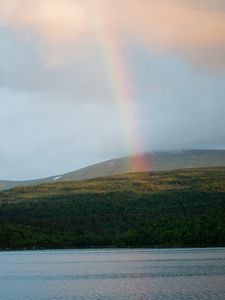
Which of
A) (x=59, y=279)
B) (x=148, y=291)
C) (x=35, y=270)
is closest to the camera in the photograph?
(x=148, y=291)

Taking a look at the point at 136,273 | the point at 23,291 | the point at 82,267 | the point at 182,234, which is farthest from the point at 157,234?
the point at 23,291

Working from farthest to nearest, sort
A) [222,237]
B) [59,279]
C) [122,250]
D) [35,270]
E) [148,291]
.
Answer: [122,250], [222,237], [35,270], [59,279], [148,291]

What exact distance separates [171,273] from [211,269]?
5.62 meters

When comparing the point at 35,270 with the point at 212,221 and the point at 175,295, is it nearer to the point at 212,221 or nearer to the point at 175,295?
the point at 175,295

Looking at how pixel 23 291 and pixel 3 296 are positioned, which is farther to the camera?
pixel 23 291

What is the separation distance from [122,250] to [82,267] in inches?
2958

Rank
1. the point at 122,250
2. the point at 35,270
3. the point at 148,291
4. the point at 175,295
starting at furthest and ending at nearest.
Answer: the point at 122,250 < the point at 35,270 < the point at 148,291 < the point at 175,295

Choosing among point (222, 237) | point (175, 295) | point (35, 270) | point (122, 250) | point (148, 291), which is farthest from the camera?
point (122, 250)

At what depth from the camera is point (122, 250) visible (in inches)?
7692

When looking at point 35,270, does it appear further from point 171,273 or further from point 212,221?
point 212,221

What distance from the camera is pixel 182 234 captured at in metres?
188

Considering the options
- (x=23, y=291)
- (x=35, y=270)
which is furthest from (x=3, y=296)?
(x=35, y=270)

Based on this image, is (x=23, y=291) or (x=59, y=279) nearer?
(x=23, y=291)

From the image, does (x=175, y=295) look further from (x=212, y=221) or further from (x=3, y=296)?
(x=212, y=221)
